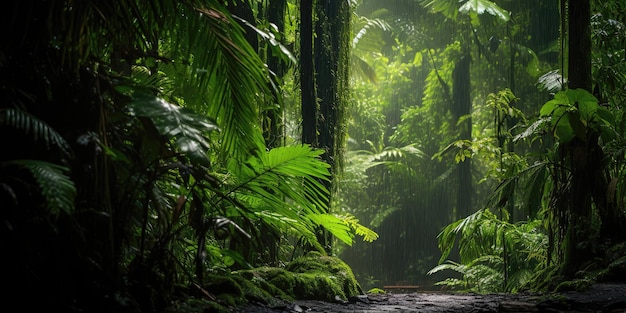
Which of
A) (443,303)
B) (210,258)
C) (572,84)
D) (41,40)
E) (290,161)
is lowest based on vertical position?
(443,303)

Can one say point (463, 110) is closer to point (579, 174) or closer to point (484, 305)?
point (579, 174)

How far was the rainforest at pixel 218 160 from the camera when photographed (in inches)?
95.3

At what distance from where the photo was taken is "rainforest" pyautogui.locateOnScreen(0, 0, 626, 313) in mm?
2422

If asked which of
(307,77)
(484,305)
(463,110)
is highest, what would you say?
(463,110)

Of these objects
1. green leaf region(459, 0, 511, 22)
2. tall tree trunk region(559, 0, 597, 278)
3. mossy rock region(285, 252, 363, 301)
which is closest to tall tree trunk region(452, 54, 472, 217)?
green leaf region(459, 0, 511, 22)

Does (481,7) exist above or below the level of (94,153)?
above

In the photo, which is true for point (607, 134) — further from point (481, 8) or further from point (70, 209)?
point (481, 8)

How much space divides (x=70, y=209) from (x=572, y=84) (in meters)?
5.04

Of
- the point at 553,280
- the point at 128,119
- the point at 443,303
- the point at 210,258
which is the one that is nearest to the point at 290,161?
the point at 210,258

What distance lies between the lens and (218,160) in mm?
5516

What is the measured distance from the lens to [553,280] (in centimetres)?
555

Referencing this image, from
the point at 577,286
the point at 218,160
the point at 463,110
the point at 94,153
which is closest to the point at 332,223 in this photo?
the point at 218,160

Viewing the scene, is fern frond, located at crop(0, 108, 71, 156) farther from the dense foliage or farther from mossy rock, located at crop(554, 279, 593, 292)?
the dense foliage

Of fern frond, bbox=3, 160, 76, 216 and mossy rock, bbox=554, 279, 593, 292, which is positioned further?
mossy rock, bbox=554, 279, 593, 292
